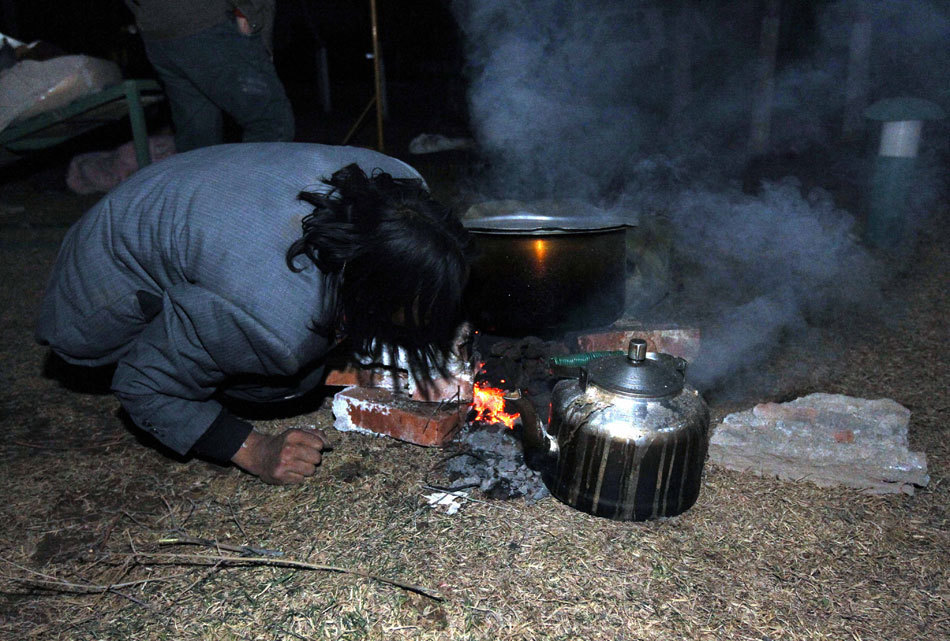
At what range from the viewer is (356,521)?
2.02 metres

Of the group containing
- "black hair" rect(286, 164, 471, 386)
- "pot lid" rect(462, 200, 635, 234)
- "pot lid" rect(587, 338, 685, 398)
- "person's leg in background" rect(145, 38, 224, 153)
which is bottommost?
"pot lid" rect(587, 338, 685, 398)

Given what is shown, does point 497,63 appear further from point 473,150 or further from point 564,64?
point 473,150

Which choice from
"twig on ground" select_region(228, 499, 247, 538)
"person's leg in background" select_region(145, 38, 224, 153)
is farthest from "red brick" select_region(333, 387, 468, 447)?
"person's leg in background" select_region(145, 38, 224, 153)

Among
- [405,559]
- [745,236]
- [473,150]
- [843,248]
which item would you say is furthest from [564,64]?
[405,559]

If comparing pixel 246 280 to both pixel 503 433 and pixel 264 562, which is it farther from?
pixel 503 433

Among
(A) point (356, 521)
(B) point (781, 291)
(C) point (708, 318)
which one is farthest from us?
(B) point (781, 291)

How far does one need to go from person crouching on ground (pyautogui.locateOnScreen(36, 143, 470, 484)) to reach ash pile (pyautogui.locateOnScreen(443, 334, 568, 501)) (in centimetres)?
41

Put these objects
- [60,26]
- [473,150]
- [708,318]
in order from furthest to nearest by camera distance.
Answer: [60,26], [473,150], [708,318]

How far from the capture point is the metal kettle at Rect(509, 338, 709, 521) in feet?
5.98

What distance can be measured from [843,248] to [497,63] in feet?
10.6

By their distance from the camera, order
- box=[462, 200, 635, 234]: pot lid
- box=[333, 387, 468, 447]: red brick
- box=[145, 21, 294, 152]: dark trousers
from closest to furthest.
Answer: box=[333, 387, 468, 447]: red brick, box=[462, 200, 635, 234]: pot lid, box=[145, 21, 294, 152]: dark trousers

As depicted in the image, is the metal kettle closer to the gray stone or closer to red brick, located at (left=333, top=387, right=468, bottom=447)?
the gray stone

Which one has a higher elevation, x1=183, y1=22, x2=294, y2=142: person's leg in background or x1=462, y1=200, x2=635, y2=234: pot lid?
x1=183, y1=22, x2=294, y2=142: person's leg in background

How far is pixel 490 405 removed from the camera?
2.55 meters
